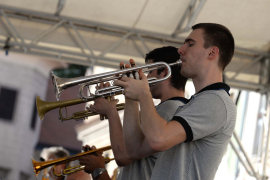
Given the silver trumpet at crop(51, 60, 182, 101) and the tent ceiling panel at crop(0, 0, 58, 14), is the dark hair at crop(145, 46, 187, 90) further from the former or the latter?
the tent ceiling panel at crop(0, 0, 58, 14)

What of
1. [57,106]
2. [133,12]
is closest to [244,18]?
[133,12]

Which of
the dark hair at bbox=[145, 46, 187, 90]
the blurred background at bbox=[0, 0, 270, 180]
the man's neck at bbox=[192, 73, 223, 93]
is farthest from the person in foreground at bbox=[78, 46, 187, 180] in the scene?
the blurred background at bbox=[0, 0, 270, 180]

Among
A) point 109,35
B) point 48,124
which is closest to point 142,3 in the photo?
point 109,35

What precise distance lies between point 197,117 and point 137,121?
39 cm

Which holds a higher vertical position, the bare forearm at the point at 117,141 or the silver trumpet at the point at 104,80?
the silver trumpet at the point at 104,80

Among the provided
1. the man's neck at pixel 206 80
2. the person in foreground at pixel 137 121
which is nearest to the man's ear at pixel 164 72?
the person in foreground at pixel 137 121

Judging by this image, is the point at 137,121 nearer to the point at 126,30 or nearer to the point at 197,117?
the point at 197,117

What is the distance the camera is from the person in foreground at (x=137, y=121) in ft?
10.1

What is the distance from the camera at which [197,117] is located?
286 cm

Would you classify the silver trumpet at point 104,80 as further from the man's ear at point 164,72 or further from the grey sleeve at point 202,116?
the grey sleeve at point 202,116

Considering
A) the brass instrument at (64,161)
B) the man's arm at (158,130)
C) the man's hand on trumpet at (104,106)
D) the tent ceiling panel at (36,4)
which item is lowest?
the man's arm at (158,130)

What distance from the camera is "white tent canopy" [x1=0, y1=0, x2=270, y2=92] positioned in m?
7.04

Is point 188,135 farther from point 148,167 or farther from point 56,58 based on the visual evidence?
point 56,58

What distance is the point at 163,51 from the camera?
395 cm
